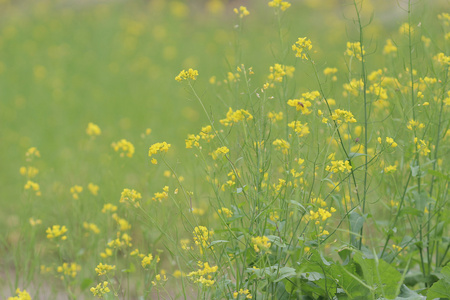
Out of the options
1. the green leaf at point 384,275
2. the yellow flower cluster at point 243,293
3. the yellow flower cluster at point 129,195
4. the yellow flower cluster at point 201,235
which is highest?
the yellow flower cluster at point 129,195

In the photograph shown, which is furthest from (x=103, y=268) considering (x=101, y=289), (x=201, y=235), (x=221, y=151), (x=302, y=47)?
(x=302, y=47)

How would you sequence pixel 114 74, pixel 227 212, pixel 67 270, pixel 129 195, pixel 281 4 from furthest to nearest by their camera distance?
pixel 114 74 → pixel 67 270 → pixel 281 4 → pixel 129 195 → pixel 227 212

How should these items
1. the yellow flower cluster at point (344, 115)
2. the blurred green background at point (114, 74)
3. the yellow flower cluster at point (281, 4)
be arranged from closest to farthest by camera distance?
1. the yellow flower cluster at point (344, 115)
2. the yellow flower cluster at point (281, 4)
3. the blurred green background at point (114, 74)

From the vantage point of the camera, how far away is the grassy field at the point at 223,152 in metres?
2.08

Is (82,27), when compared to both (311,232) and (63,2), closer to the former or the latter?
(63,2)

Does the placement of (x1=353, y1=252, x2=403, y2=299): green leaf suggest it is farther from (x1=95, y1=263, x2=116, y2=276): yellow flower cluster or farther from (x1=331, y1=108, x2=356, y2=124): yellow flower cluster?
(x1=95, y1=263, x2=116, y2=276): yellow flower cluster

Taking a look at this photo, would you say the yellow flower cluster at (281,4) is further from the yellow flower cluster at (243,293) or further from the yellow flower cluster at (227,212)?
Result: the yellow flower cluster at (243,293)

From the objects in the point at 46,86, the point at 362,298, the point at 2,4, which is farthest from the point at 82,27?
the point at 362,298

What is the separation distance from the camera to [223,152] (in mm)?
2027

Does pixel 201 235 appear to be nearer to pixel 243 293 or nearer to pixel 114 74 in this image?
pixel 243 293

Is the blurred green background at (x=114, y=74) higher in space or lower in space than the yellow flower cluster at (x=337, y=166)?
higher

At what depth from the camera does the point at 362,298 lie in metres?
2.05

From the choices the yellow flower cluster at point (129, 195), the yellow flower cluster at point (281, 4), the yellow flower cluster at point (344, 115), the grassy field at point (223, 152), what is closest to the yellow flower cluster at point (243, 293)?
the grassy field at point (223, 152)

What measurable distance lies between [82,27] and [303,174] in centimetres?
729
